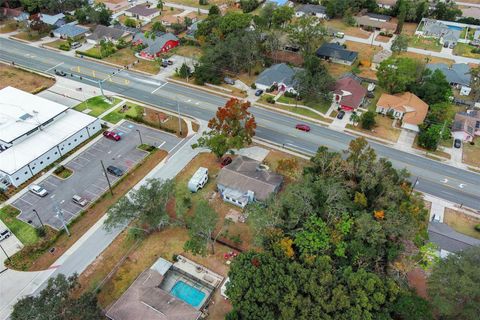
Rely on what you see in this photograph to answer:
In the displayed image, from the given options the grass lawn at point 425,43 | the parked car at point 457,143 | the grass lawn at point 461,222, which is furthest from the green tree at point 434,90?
the grass lawn at point 425,43

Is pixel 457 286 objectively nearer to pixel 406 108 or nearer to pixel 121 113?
pixel 406 108

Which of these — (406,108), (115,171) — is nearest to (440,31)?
(406,108)

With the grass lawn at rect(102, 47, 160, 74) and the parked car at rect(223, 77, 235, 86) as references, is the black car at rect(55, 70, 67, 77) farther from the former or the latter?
the parked car at rect(223, 77, 235, 86)

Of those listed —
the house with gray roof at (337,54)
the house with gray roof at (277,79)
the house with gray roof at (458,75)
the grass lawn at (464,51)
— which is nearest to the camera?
the house with gray roof at (277,79)

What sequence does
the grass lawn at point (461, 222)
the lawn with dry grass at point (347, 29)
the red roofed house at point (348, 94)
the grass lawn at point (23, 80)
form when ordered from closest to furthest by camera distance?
the grass lawn at point (461, 222)
the red roofed house at point (348, 94)
the grass lawn at point (23, 80)
the lawn with dry grass at point (347, 29)

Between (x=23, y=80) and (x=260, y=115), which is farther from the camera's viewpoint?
(x=23, y=80)

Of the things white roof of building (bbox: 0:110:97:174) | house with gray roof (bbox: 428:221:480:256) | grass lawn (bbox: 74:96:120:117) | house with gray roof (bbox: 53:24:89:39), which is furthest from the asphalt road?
white roof of building (bbox: 0:110:97:174)

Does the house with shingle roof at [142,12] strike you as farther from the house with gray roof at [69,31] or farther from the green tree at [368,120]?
the green tree at [368,120]
